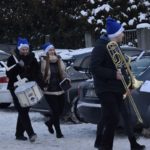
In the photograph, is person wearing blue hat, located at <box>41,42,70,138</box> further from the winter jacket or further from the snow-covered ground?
→ the snow-covered ground

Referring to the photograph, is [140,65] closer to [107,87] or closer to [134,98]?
[134,98]

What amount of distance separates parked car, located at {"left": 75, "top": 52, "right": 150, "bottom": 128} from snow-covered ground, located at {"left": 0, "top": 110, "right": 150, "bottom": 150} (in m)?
0.40

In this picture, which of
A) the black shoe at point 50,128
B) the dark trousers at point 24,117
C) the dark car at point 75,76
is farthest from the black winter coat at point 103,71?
the dark car at point 75,76

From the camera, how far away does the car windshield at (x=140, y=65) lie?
10.7 meters

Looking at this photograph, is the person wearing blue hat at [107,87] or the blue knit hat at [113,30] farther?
the blue knit hat at [113,30]

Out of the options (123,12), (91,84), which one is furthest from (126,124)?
(123,12)

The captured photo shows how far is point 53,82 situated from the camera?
11047 mm

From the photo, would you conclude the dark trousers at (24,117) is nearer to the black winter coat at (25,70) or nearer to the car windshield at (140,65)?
the black winter coat at (25,70)

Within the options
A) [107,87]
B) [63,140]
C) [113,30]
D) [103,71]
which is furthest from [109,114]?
[63,140]

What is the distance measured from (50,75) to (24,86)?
0.70m

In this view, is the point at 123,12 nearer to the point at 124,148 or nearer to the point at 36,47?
the point at 36,47

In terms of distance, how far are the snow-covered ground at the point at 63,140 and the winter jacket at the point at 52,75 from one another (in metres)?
0.82

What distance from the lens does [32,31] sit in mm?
32719

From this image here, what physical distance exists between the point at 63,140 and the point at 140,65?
1859mm
